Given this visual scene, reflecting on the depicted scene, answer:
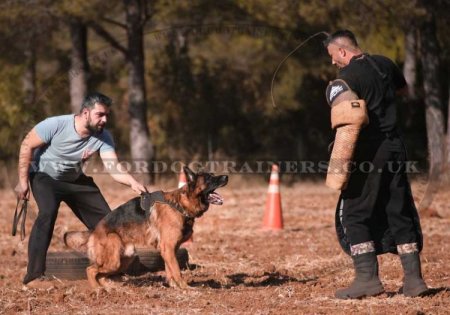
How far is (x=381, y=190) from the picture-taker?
6.21m

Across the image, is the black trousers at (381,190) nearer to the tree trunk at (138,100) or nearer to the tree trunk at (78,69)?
the tree trunk at (138,100)

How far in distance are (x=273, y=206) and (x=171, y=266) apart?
5.23 meters

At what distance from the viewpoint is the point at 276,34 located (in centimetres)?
1973

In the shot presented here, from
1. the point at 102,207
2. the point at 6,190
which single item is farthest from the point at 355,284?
the point at 6,190

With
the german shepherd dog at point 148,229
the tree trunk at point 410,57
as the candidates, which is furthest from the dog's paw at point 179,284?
the tree trunk at point 410,57

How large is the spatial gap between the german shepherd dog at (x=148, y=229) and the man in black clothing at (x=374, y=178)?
1.72 meters

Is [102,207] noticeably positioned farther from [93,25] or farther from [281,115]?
[281,115]

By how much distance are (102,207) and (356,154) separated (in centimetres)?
278

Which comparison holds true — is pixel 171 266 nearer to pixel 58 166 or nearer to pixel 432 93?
pixel 58 166

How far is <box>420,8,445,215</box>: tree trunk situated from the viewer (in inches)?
725

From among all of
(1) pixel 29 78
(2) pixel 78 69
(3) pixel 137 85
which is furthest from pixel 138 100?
(1) pixel 29 78

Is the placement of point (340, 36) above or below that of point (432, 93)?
below

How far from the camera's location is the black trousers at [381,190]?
6.16 m

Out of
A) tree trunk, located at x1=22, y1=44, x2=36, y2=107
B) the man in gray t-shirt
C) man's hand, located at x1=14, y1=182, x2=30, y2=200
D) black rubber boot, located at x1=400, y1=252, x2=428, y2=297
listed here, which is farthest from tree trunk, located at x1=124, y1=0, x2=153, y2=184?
black rubber boot, located at x1=400, y1=252, x2=428, y2=297
